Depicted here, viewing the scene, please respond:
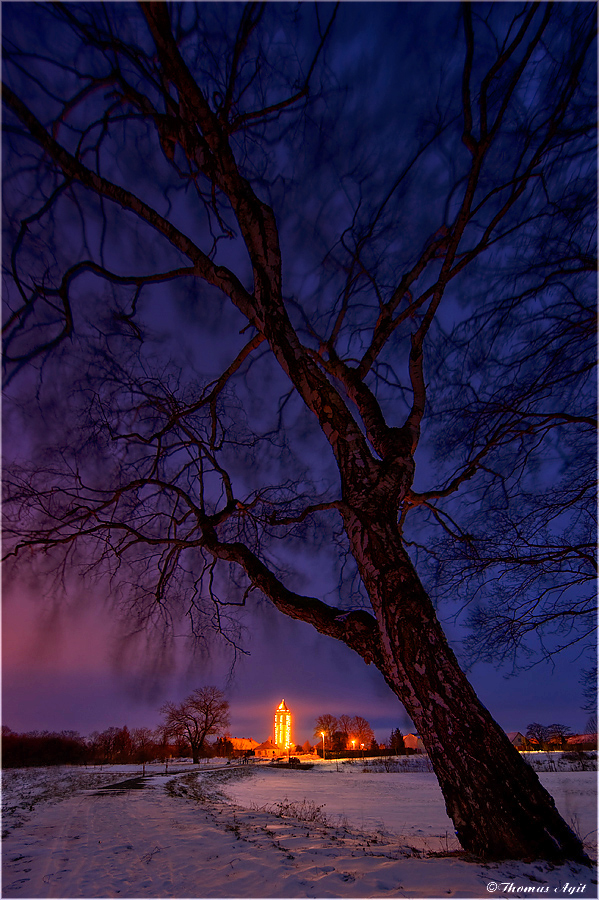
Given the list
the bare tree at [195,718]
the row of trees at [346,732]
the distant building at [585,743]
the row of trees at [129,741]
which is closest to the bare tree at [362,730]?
the row of trees at [346,732]

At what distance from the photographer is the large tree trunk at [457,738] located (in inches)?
99.6

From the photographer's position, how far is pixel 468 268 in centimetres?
485

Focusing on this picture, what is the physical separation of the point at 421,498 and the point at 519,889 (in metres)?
3.60

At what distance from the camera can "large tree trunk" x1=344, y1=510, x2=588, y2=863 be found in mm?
2529

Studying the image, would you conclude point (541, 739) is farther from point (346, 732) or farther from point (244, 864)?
point (244, 864)

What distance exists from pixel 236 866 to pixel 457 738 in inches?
84.1

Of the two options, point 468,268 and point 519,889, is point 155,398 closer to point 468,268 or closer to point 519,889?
point 468,268

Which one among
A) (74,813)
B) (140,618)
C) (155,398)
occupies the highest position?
(155,398)

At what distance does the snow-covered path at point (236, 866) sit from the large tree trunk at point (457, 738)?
18 centimetres

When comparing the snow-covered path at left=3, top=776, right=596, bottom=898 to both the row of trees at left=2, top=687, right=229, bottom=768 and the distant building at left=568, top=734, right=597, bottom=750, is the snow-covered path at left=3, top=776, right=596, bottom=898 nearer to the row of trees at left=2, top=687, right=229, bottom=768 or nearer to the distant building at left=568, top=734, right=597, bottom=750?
the row of trees at left=2, top=687, right=229, bottom=768

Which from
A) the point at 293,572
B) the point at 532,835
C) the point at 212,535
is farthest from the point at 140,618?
the point at 532,835

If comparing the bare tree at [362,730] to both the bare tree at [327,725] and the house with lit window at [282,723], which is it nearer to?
the bare tree at [327,725]

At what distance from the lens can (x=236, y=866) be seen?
3.24 m

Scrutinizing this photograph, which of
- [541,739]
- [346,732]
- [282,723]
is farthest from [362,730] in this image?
[282,723]
